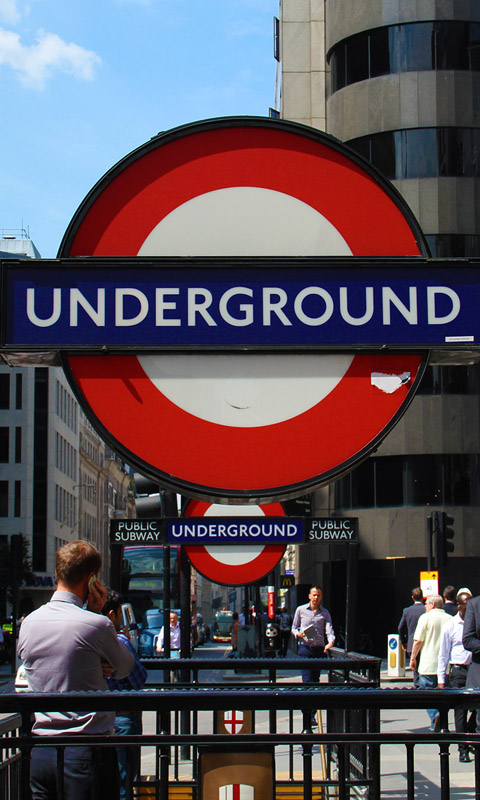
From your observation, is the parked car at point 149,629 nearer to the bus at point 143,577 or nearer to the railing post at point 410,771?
the bus at point 143,577

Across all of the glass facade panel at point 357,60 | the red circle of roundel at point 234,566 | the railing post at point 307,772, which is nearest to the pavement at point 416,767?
the red circle of roundel at point 234,566

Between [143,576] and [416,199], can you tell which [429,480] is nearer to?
[416,199]

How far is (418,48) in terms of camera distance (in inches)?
1394

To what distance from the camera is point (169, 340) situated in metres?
2.23

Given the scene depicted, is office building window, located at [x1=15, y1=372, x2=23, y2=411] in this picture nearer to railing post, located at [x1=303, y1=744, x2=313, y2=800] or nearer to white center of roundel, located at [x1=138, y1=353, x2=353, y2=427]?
railing post, located at [x1=303, y1=744, x2=313, y2=800]

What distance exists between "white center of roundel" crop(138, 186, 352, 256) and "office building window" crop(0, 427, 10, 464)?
77.7 meters

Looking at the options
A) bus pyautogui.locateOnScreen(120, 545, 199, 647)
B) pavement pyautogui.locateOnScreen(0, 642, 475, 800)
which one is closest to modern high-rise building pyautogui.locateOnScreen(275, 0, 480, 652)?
bus pyautogui.locateOnScreen(120, 545, 199, 647)

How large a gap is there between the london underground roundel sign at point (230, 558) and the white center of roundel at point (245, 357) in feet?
29.6

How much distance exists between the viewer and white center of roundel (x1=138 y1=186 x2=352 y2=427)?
2178 millimetres

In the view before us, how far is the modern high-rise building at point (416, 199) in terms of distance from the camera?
3362 centimetres

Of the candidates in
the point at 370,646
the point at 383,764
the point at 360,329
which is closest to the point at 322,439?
the point at 360,329

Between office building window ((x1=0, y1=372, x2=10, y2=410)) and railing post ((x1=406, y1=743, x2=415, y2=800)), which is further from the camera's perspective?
office building window ((x1=0, y1=372, x2=10, y2=410))

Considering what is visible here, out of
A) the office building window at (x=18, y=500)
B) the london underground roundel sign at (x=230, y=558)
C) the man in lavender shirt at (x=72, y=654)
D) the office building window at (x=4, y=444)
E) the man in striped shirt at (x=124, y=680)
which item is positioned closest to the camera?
the man in lavender shirt at (x=72, y=654)

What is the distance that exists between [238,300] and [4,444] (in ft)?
256
